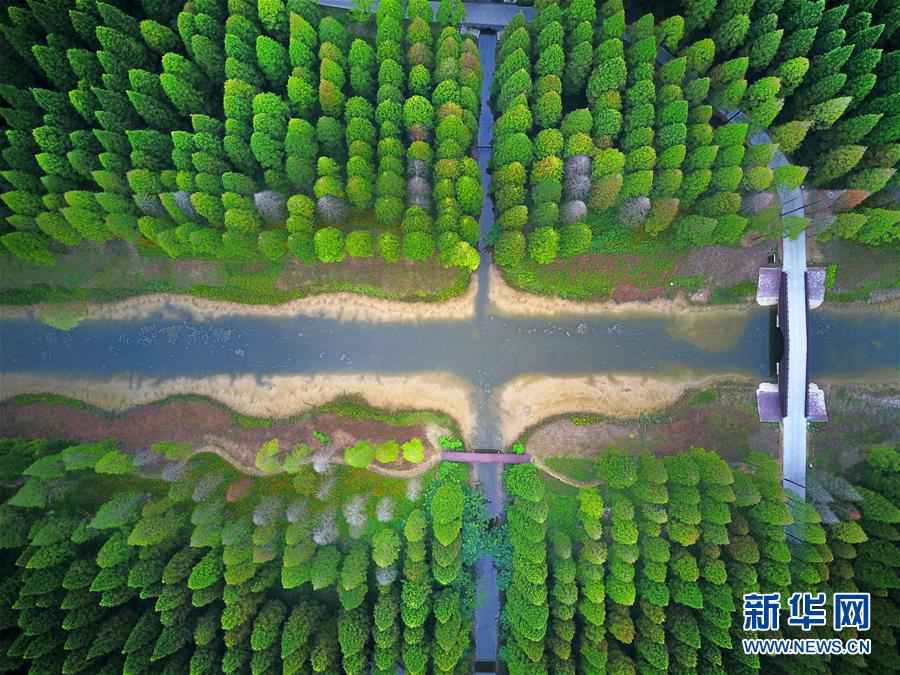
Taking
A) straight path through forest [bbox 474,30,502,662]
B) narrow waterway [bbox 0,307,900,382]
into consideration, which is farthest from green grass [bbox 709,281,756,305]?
straight path through forest [bbox 474,30,502,662]

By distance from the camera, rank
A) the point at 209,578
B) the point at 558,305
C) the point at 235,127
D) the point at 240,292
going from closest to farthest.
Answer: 1. the point at 235,127
2. the point at 209,578
3. the point at 240,292
4. the point at 558,305

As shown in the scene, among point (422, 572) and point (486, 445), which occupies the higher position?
point (486, 445)

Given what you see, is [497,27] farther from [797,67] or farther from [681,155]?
[797,67]

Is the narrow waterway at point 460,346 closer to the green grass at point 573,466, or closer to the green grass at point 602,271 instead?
the green grass at point 602,271

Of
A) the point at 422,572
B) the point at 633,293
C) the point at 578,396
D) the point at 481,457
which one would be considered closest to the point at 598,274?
the point at 633,293

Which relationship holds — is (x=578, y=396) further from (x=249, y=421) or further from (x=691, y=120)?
(x=249, y=421)

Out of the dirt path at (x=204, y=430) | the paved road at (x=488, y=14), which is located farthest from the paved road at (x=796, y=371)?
the paved road at (x=488, y=14)

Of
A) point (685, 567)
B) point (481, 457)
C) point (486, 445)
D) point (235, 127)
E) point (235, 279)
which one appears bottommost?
point (685, 567)
